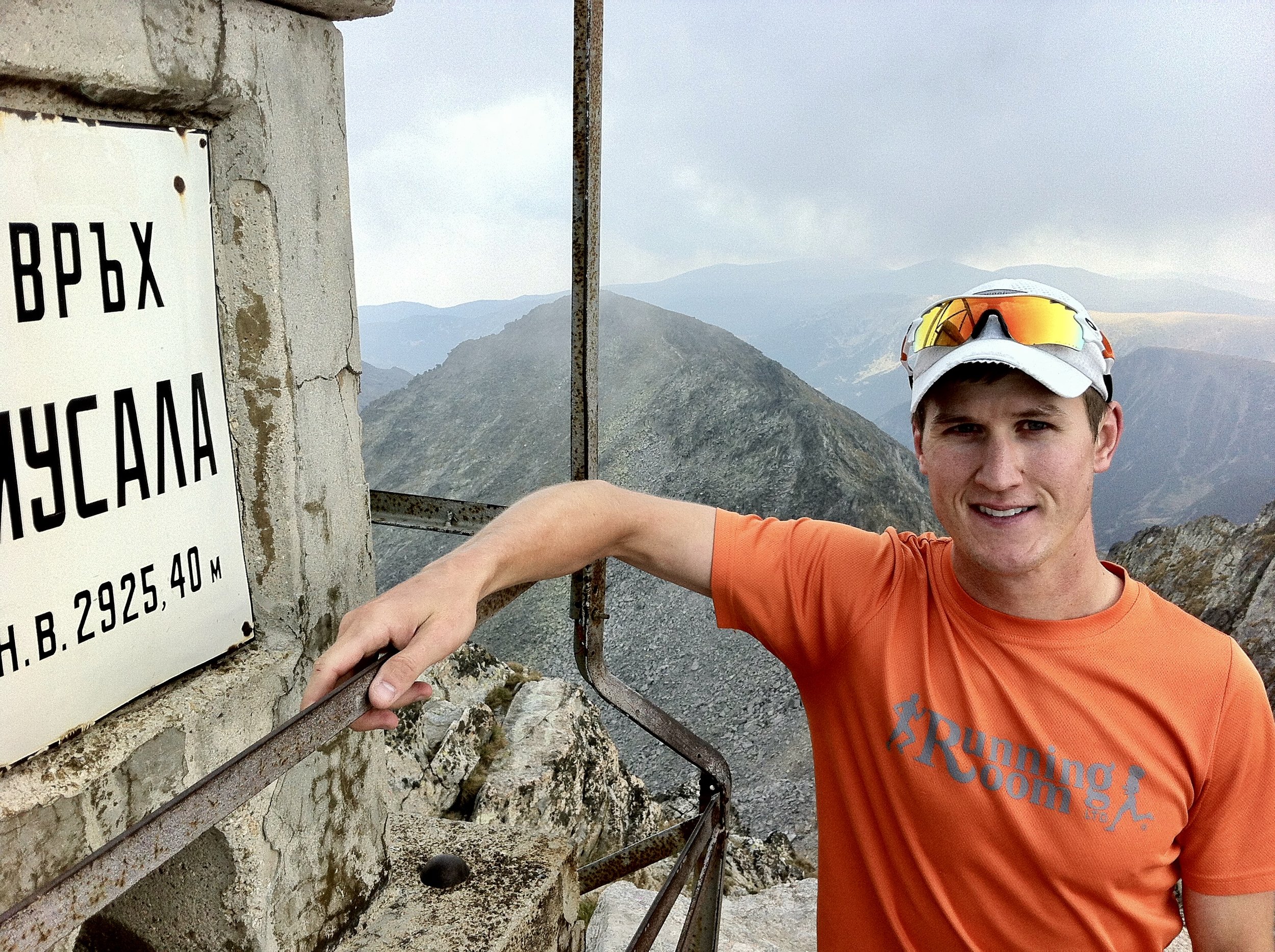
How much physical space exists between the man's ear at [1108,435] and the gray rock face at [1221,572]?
6577mm

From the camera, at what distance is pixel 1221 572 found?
30.7 feet

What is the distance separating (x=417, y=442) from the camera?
25672mm

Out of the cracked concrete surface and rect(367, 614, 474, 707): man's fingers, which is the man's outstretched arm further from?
the cracked concrete surface

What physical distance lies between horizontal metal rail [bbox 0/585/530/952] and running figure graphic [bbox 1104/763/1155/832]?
4.05 ft

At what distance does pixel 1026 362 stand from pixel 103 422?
54.3 inches

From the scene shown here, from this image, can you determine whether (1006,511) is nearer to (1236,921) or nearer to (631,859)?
(1236,921)

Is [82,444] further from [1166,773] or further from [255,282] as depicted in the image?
[1166,773]

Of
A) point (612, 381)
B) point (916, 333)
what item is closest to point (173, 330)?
point (916, 333)

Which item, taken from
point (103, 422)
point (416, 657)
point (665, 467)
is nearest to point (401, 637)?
point (416, 657)

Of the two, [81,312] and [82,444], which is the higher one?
[81,312]

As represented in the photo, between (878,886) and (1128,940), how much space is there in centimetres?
41

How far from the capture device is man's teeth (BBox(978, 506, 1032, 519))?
5.27 ft

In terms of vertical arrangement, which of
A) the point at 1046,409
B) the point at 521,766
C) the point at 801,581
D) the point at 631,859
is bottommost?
the point at 521,766

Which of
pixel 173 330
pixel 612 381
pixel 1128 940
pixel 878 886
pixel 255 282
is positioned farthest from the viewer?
pixel 612 381
